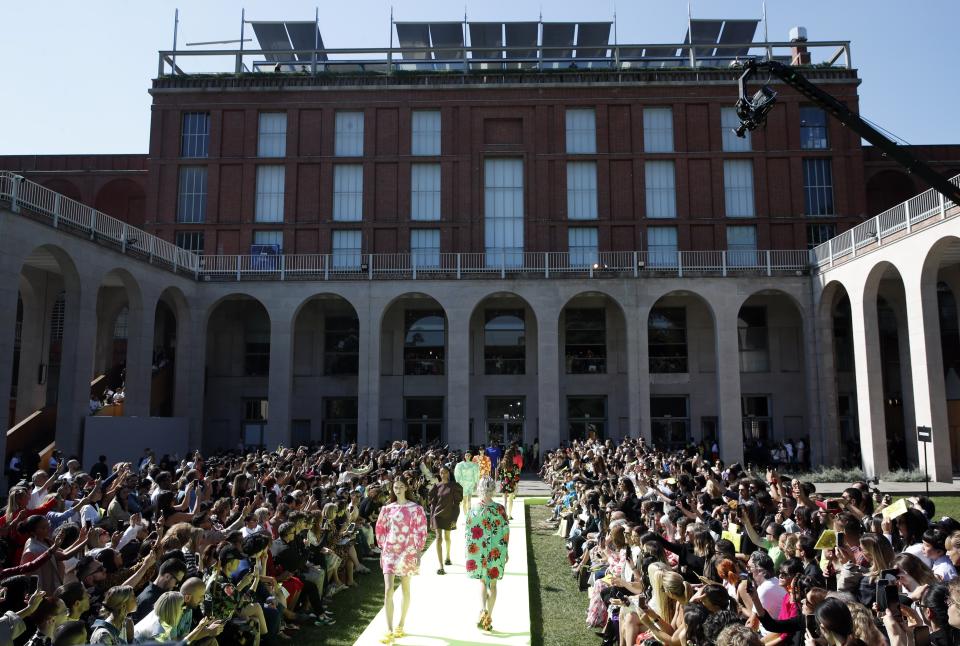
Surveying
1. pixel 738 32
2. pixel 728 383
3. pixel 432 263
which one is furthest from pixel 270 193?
pixel 738 32

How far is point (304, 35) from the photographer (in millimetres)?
39062

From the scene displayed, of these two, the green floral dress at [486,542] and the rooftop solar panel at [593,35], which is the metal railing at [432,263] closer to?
the rooftop solar panel at [593,35]

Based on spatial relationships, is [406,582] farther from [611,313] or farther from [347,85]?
[347,85]

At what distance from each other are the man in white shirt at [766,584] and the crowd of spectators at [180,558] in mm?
4801

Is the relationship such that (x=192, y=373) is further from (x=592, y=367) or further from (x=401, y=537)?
(x=401, y=537)

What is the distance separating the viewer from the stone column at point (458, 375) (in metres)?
31.0

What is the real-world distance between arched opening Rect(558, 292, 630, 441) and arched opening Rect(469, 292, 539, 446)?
1.57 metres

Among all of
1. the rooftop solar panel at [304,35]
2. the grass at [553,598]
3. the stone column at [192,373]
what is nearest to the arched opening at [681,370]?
the grass at [553,598]

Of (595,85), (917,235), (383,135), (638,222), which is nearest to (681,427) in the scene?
(638,222)

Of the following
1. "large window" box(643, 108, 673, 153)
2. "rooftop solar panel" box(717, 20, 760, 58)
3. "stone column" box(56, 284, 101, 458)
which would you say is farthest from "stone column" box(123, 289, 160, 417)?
"rooftop solar panel" box(717, 20, 760, 58)

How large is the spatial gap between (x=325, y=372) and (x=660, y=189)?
752 inches

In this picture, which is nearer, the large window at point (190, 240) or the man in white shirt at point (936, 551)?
the man in white shirt at point (936, 551)

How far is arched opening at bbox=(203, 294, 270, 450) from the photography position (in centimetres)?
3434

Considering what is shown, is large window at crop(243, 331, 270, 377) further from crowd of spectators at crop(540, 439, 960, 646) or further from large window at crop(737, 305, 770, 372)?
crowd of spectators at crop(540, 439, 960, 646)
